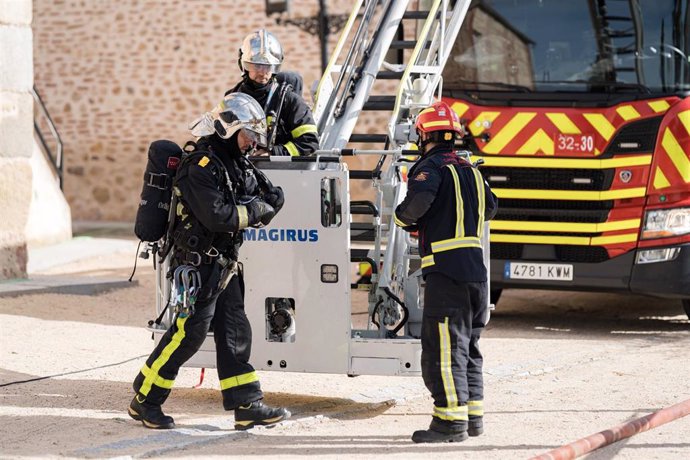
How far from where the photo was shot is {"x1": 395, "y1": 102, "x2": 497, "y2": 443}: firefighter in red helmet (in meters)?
6.97

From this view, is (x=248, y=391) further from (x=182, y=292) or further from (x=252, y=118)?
(x=252, y=118)

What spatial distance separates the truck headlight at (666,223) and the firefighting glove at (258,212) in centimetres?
476

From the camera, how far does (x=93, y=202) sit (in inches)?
873

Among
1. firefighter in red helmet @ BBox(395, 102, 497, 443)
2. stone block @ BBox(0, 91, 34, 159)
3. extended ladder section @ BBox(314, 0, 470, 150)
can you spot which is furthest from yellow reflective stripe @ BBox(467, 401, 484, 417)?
stone block @ BBox(0, 91, 34, 159)

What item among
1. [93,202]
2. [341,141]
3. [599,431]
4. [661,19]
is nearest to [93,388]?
[341,141]

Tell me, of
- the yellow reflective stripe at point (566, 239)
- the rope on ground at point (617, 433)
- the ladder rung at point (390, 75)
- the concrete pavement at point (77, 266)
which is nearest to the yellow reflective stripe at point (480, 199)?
the rope on ground at point (617, 433)

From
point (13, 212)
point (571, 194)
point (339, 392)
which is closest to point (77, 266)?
point (13, 212)

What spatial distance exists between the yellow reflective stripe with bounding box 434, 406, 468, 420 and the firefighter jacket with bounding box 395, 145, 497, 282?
69cm

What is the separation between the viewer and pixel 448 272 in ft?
23.0

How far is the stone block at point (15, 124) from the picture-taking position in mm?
12922

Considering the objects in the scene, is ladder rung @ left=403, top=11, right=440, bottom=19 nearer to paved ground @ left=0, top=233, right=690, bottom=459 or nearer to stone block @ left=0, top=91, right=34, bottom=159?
paved ground @ left=0, top=233, right=690, bottom=459

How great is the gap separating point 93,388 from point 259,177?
2184 millimetres

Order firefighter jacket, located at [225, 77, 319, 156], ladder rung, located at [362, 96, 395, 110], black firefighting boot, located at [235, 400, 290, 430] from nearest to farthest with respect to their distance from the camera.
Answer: black firefighting boot, located at [235, 400, 290, 430]
firefighter jacket, located at [225, 77, 319, 156]
ladder rung, located at [362, 96, 395, 110]

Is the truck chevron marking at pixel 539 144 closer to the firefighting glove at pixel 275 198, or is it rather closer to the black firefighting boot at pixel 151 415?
the firefighting glove at pixel 275 198
